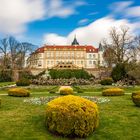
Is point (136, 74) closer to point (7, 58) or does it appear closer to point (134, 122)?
point (134, 122)

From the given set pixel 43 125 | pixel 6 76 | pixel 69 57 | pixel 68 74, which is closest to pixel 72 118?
pixel 43 125

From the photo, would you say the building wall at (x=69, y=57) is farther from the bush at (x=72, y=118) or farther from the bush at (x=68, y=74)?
the bush at (x=72, y=118)

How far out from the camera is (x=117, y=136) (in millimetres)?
9102

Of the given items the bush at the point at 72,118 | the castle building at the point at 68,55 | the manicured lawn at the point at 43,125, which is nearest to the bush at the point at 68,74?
the castle building at the point at 68,55

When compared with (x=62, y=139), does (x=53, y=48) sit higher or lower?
higher

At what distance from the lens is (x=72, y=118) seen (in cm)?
898

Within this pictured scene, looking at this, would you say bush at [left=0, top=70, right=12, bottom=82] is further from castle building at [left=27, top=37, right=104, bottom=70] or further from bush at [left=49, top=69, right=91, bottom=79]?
castle building at [left=27, top=37, right=104, bottom=70]

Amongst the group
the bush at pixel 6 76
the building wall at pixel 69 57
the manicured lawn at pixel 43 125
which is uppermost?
the building wall at pixel 69 57

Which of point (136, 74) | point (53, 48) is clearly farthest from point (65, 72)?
point (53, 48)

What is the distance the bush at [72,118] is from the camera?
8945 mm

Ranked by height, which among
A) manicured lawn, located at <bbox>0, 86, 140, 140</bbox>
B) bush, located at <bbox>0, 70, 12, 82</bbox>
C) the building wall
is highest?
the building wall

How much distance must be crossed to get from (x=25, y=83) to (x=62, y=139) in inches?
994

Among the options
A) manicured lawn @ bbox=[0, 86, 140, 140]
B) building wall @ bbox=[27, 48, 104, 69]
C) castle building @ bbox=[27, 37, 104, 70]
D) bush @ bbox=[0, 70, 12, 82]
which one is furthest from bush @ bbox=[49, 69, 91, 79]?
manicured lawn @ bbox=[0, 86, 140, 140]

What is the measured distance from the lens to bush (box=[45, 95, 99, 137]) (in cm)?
895
